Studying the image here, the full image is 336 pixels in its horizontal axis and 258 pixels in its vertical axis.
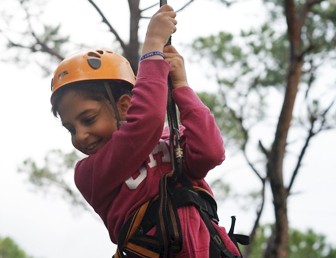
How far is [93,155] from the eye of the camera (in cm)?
144

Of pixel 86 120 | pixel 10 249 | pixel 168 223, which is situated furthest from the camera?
pixel 10 249

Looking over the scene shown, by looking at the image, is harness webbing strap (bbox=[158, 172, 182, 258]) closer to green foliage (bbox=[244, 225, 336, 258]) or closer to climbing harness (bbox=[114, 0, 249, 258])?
climbing harness (bbox=[114, 0, 249, 258])

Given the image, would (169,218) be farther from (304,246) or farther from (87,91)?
(304,246)

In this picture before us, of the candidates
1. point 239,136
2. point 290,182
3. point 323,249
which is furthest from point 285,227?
point 323,249

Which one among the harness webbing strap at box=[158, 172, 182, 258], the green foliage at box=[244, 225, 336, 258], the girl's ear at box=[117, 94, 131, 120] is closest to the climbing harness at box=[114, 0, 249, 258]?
the harness webbing strap at box=[158, 172, 182, 258]

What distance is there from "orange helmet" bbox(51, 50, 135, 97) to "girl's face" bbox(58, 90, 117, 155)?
43 mm

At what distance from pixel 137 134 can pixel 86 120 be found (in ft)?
0.50

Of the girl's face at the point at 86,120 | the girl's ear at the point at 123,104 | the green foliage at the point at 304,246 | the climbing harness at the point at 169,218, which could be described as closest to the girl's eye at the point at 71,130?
the girl's face at the point at 86,120

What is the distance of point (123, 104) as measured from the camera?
1.49 m

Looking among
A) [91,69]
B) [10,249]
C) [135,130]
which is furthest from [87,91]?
[10,249]

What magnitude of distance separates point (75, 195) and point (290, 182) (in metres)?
3.51

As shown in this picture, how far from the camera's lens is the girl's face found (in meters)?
1.41

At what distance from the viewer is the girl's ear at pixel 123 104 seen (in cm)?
148

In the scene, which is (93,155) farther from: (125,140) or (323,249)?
(323,249)
